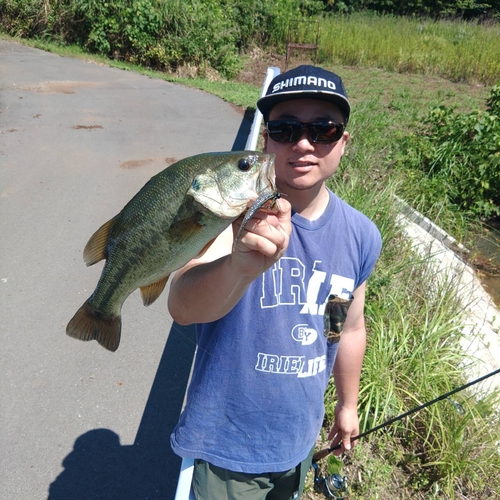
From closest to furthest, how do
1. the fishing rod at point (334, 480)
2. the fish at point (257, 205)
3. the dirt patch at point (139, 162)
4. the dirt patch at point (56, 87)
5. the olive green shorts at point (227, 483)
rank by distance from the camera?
the fish at point (257, 205) → the olive green shorts at point (227, 483) → the fishing rod at point (334, 480) → the dirt patch at point (139, 162) → the dirt patch at point (56, 87)

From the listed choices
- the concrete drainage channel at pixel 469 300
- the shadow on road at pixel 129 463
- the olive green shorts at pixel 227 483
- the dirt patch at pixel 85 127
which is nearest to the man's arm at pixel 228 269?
the olive green shorts at pixel 227 483

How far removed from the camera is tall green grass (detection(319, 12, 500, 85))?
16.7 m

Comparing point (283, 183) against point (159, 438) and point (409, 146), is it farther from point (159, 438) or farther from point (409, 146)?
point (409, 146)

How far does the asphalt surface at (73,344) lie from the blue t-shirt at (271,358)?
146 cm

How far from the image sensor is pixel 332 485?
9.33ft

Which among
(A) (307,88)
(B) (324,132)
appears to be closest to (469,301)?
(B) (324,132)

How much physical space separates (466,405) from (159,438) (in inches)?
87.1

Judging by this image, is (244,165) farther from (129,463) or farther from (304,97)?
(129,463)

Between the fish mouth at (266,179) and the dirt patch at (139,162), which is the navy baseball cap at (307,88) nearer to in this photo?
the fish mouth at (266,179)

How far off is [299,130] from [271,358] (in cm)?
91

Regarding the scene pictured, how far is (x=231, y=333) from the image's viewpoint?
75.0 inches

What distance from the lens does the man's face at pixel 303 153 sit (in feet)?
6.17

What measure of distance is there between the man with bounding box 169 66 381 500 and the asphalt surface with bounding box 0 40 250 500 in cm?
145

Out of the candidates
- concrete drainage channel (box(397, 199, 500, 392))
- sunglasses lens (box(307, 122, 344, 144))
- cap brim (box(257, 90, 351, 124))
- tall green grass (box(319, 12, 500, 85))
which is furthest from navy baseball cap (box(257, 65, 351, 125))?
tall green grass (box(319, 12, 500, 85))
